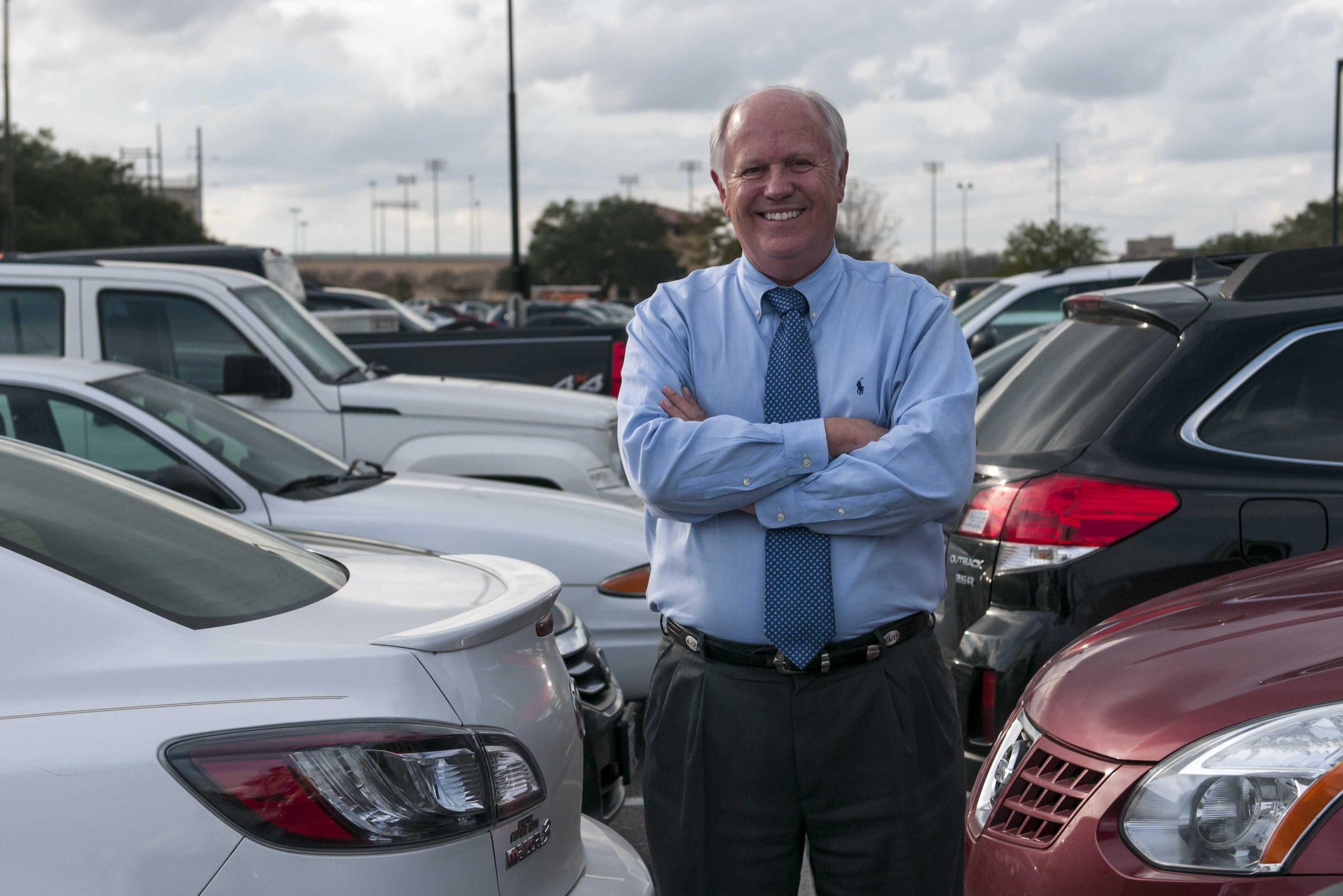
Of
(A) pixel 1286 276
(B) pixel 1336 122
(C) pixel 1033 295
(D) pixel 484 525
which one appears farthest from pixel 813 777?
(B) pixel 1336 122

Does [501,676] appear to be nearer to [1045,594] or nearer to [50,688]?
[50,688]

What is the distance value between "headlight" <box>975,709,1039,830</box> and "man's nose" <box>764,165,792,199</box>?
1.18 meters

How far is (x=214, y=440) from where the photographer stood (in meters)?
5.21

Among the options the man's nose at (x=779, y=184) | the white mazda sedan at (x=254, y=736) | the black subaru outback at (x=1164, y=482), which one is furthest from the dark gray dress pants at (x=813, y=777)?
the black subaru outback at (x=1164, y=482)

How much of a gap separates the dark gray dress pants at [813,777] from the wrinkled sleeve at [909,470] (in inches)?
10.2

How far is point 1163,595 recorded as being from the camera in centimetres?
330

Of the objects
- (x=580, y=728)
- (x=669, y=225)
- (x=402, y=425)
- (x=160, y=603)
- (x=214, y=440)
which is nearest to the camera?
(x=160, y=603)

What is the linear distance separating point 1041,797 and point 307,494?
323 cm

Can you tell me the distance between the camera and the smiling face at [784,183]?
8.39 feet

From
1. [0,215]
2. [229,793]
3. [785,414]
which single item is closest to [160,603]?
[229,793]

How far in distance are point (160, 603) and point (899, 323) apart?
1.42 m

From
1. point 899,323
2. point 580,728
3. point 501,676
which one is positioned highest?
point 899,323

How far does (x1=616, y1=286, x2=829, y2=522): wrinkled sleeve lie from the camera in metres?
2.44

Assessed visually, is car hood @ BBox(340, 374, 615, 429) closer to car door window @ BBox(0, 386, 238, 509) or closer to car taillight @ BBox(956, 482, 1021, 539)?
car door window @ BBox(0, 386, 238, 509)
